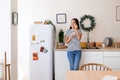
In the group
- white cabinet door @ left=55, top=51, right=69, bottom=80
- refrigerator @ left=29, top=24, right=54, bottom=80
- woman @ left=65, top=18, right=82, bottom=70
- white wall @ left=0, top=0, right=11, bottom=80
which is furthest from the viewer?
white cabinet door @ left=55, top=51, right=69, bottom=80

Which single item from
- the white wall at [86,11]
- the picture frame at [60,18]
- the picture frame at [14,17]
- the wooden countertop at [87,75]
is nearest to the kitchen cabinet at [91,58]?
the white wall at [86,11]

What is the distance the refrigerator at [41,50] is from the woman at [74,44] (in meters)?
0.41

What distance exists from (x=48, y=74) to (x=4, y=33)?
1.35 metres

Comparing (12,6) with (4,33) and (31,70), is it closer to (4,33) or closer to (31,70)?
(4,33)

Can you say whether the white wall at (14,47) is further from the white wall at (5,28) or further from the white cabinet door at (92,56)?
the white cabinet door at (92,56)

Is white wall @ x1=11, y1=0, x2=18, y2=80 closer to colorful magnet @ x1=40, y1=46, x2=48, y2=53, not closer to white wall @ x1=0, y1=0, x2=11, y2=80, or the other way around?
white wall @ x1=0, y1=0, x2=11, y2=80

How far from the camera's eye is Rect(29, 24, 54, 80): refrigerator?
446cm

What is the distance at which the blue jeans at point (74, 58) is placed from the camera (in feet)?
14.4

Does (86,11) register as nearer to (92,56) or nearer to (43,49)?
(92,56)

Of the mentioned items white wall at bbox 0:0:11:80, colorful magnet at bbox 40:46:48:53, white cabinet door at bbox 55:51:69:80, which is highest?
white wall at bbox 0:0:11:80

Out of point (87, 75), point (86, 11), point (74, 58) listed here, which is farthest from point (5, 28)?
point (86, 11)

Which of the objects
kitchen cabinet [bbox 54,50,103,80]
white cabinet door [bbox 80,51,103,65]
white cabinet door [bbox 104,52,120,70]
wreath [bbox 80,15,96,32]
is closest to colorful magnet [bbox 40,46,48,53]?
kitchen cabinet [bbox 54,50,103,80]

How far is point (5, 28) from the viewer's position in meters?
3.79

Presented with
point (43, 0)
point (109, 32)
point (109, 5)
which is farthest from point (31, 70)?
point (109, 5)
